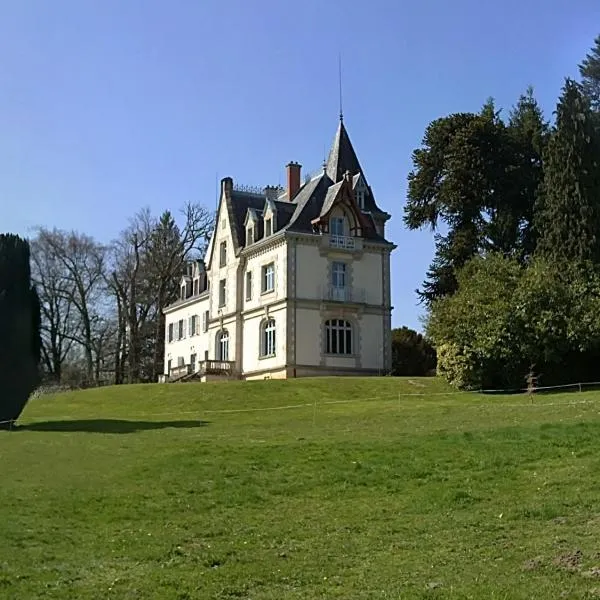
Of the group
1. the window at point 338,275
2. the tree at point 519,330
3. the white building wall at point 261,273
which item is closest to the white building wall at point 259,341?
the white building wall at point 261,273

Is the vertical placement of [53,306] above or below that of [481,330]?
above

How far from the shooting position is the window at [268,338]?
51.2m

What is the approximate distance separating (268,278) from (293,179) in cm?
788

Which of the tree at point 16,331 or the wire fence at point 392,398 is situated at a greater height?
the tree at point 16,331

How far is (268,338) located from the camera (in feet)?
170

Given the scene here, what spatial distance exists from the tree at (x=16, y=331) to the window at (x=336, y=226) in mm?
24406

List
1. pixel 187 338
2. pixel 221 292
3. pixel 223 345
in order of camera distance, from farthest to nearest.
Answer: pixel 187 338 < pixel 221 292 < pixel 223 345

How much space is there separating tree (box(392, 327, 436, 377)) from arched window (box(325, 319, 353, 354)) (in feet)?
26.4

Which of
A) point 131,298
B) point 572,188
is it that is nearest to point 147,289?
point 131,298

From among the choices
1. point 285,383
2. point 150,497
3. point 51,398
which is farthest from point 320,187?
point 150,497

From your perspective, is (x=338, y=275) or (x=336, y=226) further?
(x=336, y=226)

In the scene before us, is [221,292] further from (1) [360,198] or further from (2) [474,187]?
(2) [474,187]

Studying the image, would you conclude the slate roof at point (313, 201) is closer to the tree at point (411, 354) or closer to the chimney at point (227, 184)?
the chimney at point (227, 184)

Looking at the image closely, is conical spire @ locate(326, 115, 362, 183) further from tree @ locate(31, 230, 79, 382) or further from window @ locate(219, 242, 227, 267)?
tree @ locate(31, 230, 79, 382)
